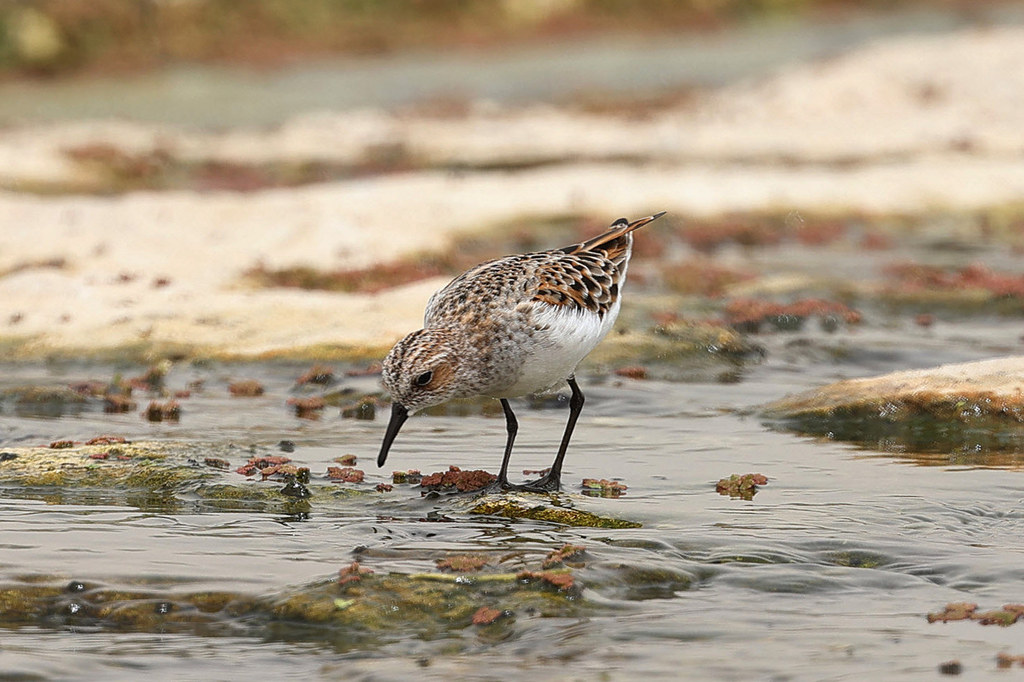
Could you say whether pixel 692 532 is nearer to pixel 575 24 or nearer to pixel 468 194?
pixel 468 194

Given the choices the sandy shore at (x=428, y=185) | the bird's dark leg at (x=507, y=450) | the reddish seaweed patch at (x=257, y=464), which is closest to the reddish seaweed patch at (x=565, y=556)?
the bird's dark leg at (x=507, y=450)

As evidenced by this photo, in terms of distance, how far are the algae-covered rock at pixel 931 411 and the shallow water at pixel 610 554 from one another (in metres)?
0.38

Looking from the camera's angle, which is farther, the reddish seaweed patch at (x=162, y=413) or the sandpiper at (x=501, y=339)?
the reddish seaweed patch at (x=162, y=413)

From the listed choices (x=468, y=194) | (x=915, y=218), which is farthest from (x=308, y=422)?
→ (x=915, y=218)

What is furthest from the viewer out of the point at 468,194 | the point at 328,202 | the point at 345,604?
the point at 468,194

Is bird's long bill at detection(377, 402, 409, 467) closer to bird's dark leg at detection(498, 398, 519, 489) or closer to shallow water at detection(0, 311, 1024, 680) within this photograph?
shallow water at detection(0, 311, 1024, 680)

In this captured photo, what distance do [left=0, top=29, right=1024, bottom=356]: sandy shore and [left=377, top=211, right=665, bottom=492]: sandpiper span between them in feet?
16.5

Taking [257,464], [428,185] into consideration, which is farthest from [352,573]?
[428,185]

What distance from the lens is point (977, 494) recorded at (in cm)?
1018

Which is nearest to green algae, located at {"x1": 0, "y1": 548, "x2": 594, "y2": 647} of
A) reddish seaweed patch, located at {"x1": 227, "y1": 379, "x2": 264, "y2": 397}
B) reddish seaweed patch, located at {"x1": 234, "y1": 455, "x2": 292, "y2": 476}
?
reddish seaweed patch, located at {"x1": 234, "y1": 455, "x2": 292, "y2": 476}

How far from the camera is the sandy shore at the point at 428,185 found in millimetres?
16266

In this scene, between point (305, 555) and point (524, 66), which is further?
point (524, 66)

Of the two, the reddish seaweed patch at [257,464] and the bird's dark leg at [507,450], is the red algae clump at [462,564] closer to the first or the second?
the bird's dark leg at [507,450]

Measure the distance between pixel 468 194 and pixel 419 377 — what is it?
1757 centimetres
